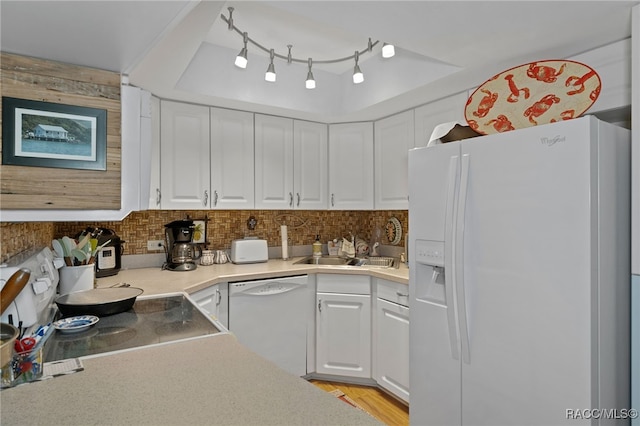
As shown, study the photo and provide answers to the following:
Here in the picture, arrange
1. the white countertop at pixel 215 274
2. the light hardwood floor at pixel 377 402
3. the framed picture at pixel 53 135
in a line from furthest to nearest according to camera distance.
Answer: the light hardwood floor at pixel 377 402 → the white countertop at pixel 215 274 → the framed picture at pixel 53 135

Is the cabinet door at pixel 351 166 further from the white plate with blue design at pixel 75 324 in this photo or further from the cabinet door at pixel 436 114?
the white plate with blue design at pixel 75 324

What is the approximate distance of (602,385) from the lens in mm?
1308

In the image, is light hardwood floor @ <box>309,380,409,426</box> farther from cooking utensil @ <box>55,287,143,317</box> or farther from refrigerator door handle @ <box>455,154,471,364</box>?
cooking utensil @ <box>55,287,143,317</box>

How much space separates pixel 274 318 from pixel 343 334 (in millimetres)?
537

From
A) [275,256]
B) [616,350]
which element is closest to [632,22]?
[616,350]

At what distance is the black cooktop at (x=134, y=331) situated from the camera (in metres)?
1.15

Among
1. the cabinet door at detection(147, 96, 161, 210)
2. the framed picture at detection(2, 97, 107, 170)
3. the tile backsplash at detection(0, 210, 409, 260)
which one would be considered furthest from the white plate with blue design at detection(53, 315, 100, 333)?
the cabinet door at detection(147, 96, 161, 210)

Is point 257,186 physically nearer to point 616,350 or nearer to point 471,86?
point 471,86

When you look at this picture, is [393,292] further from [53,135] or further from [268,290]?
[53,135]

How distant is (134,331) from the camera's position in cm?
131

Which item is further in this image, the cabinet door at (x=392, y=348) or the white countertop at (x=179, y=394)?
the cabinet door at (x=392, y=348)

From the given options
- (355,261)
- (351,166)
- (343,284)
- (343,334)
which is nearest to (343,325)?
(343,334)

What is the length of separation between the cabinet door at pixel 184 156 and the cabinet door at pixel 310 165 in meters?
0.74

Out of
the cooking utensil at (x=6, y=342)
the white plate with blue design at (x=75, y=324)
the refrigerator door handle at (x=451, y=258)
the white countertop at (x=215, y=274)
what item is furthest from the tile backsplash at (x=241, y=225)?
the refrigerator door handle at (x=451, y=258)
